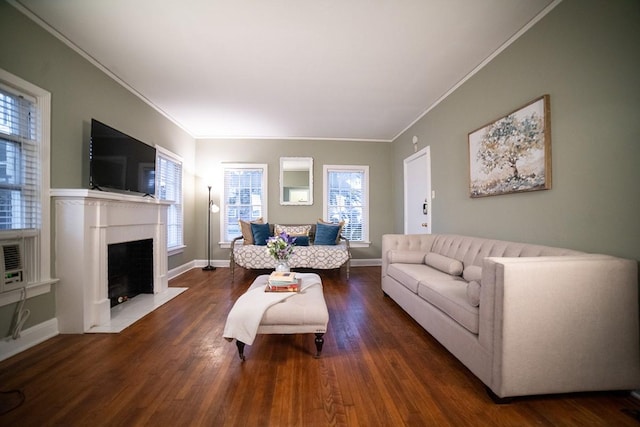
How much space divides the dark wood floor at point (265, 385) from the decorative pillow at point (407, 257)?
834 millimetres

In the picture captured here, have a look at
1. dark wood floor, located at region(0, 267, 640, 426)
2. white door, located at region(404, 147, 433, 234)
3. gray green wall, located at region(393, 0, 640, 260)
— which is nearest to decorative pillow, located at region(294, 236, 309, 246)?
white door, located at region(404, 147, 433, 234)

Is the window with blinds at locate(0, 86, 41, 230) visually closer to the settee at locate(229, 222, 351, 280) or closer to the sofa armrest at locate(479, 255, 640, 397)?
the settee at locate(229, 222, 351, 280)

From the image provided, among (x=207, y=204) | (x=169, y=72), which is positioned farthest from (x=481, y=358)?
(x=207, y=204)

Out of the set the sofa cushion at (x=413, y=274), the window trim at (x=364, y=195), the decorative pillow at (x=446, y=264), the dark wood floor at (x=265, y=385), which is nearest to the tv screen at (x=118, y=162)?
the dark wood floor at (x=265, y=385)

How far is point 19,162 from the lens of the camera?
198 cm

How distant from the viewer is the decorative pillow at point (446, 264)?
238 centimetres

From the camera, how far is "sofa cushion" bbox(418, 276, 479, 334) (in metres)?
1.59

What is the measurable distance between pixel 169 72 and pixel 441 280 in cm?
373

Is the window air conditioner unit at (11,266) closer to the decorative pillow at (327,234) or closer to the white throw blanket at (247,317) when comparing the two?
the white throw blanket at (247,317)

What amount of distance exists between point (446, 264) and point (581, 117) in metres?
1.53

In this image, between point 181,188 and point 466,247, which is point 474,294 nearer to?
point 466,247

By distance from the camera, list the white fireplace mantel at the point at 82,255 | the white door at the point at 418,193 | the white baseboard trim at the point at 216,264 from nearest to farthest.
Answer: the white fireplace mantel at the point at 82,255 < the white door at the point at 418,193 < the white baseboard trim at the point at 216,264

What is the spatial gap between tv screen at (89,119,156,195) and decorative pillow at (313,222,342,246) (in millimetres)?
2763

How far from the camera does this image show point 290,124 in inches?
175
